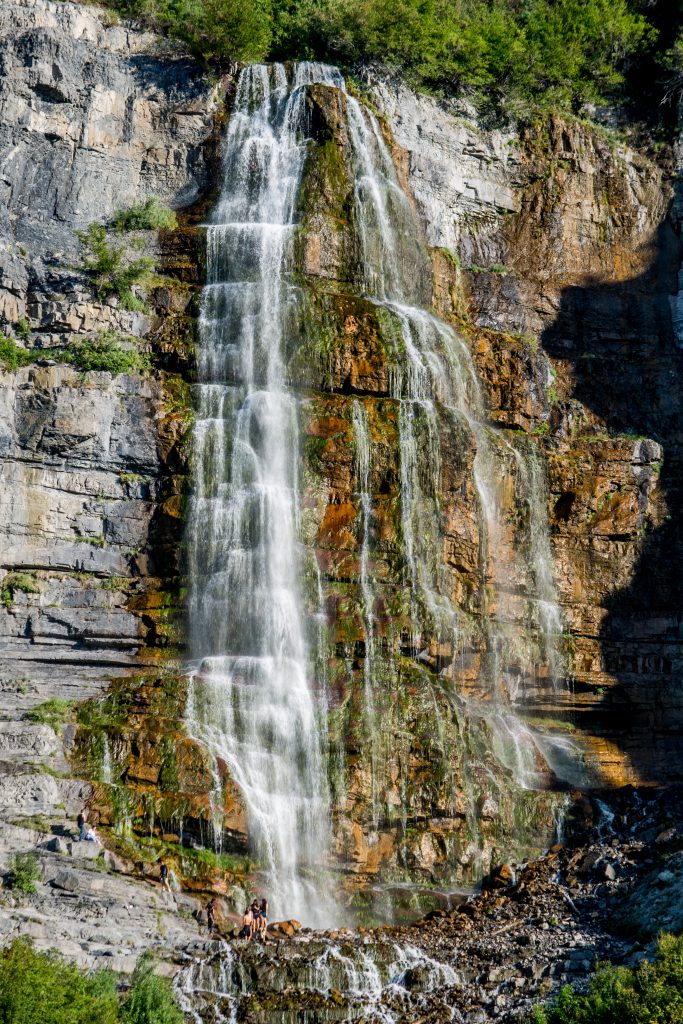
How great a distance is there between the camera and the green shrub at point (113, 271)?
32.2 meters

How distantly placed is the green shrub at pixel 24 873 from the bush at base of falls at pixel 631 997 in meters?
9.18

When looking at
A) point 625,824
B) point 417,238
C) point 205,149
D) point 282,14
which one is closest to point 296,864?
point 625,824

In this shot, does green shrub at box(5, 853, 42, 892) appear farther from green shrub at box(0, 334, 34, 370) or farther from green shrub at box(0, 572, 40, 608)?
green shrub at box(0, 334, 34, 370)

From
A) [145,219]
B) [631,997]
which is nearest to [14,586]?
[145,219]

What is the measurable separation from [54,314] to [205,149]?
8.27 m

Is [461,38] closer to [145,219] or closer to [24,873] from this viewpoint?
[145,219]

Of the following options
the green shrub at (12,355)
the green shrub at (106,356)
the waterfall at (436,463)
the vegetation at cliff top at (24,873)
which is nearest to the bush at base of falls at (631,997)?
the waterfall at (436,463)

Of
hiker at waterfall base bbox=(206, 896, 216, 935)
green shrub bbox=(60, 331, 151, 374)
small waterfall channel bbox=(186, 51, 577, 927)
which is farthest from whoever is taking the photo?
green shrub bbox=(60, 331, 151, 374)

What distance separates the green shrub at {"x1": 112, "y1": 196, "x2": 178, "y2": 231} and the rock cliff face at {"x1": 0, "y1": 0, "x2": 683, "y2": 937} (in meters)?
0.37

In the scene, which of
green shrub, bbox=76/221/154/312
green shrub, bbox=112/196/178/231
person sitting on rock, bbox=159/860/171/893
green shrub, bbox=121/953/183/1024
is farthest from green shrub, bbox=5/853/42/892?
green shrub, bbox=112/196/178/231

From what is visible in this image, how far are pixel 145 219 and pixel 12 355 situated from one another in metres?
6.61

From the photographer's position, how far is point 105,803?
24.6m

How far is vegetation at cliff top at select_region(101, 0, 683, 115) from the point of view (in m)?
37.4

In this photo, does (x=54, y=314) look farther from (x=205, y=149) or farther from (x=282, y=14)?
(x=282, y=14)
